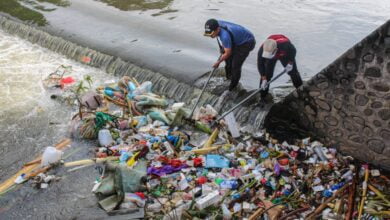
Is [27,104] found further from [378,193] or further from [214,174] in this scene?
[378,193]

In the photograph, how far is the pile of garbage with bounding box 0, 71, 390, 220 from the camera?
6.16 m

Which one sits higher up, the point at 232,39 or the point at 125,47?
the point at 232,39

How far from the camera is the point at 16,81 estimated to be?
11.2m

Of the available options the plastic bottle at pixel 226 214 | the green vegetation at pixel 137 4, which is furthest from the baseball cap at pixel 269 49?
the green vegetation at pixel 137 4

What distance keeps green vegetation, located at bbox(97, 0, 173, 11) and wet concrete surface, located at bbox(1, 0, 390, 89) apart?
20cm

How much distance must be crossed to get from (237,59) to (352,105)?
9.09 ft

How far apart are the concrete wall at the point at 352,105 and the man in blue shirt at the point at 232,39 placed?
153 cm

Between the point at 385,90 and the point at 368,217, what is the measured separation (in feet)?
6.68

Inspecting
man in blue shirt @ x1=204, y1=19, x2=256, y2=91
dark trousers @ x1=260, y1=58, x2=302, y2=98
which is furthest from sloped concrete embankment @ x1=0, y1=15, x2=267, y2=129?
man in blue shirt @ x1=204, y1=19, x2=256, y2=91

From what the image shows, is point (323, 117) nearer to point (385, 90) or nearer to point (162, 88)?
point (385, 90)

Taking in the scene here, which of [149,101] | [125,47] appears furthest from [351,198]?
[125,47]

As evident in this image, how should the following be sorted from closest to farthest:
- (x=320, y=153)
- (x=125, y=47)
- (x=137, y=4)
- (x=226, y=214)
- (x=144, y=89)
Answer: (x=226, y=214)
(x=320, y=153)
(x=144, y=89)
(x=125, y=47)
(x=137, y=4)

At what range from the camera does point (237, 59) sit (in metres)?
8.54

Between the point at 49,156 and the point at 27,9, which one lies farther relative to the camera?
the point at 27,9
